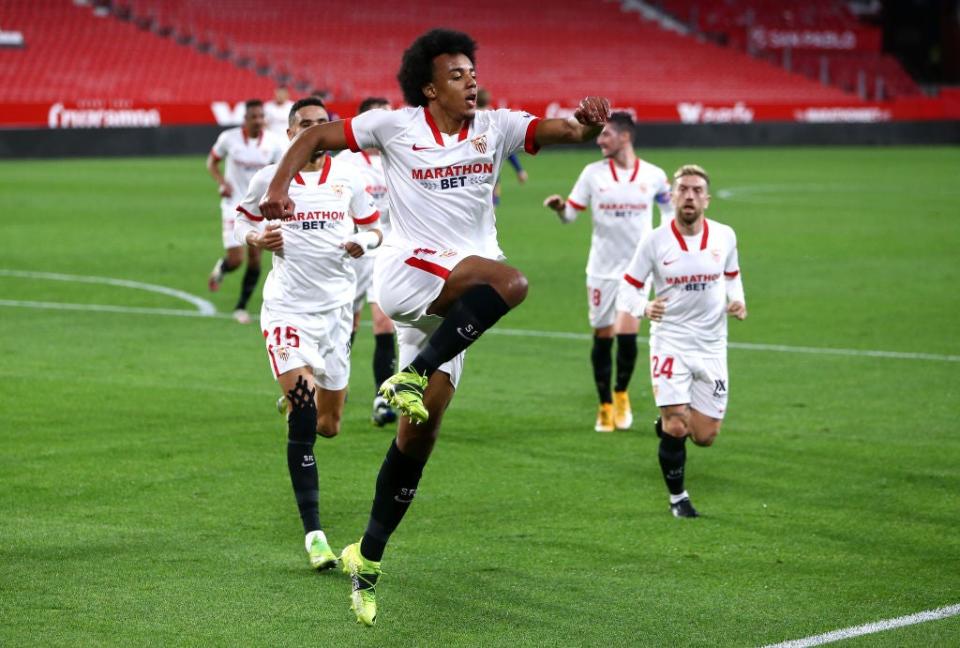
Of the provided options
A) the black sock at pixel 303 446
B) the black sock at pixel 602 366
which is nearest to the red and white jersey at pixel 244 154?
the black sock at pixel 602 366

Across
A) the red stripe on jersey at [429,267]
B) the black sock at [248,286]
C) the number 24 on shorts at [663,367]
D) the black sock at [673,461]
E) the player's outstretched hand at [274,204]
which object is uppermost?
the player's outstretched hand at [274,204]

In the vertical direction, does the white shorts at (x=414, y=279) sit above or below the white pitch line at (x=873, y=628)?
above

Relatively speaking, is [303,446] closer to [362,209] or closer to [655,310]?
[362,209]

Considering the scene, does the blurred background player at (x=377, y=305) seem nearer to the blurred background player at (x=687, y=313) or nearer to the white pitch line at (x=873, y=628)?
the blurred background player at (x=687, y=313)

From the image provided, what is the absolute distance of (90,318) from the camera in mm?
15508

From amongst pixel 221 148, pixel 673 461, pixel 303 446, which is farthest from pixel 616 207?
pixel 221 148

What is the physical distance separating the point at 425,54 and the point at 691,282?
290 centimetres

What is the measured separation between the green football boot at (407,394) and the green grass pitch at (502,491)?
94 centimetres

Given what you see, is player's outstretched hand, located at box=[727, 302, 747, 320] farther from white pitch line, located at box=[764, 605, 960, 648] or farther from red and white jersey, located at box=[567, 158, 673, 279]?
red and white jersey, located at box=[567, 158, 673, 279]

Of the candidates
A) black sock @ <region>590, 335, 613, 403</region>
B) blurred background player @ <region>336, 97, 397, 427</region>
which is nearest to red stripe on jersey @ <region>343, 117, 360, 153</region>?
blurred background player @ <region>336, 97, 397, 427</region>

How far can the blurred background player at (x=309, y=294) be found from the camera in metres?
7.32

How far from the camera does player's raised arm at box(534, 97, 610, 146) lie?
5.84 meters

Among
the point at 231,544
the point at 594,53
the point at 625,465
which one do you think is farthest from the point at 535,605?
the point at 594,53

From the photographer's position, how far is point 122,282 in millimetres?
18219
